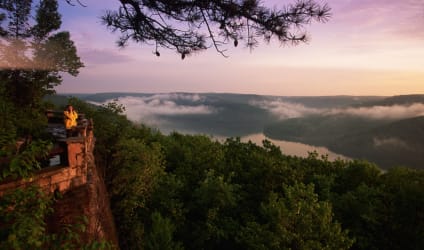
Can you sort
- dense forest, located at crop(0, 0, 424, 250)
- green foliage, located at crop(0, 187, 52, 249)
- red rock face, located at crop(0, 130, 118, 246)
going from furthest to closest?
dense forest, located at crop(0, 0, 424, 250) < red rock face, located at crop(0, 130, 118, 246) < green foliage, located at crop(0, 187, 52, 249)

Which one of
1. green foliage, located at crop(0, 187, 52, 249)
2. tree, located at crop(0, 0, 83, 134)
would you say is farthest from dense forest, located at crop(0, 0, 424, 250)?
green foliage, located at crop(0, 187, 52, 249)

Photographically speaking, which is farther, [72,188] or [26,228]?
[72,188]

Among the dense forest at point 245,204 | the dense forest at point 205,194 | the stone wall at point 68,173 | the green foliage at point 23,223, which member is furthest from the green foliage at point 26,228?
the dense forest at point 245,204

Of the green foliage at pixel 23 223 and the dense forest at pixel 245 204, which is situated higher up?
the green foliage at pixel 23 223

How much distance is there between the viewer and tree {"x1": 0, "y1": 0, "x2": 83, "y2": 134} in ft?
51.8

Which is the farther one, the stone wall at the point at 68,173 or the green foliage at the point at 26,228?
the stone wall at the point at 68,173

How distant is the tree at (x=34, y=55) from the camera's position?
15.8 m

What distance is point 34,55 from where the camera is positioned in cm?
1877

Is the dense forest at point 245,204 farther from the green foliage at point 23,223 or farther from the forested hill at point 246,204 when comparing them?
the green foliage at point 23,223

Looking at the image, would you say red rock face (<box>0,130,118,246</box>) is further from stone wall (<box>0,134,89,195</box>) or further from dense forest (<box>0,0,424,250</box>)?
dense forest (<box>0,0,424,250</box>)

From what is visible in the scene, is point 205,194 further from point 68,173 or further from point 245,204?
point 68,173

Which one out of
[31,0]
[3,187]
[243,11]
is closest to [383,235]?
[243,11]

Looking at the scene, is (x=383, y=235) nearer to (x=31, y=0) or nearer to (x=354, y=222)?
(x=354, y=222)

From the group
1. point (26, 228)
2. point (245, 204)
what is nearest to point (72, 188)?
point (26, 228)
